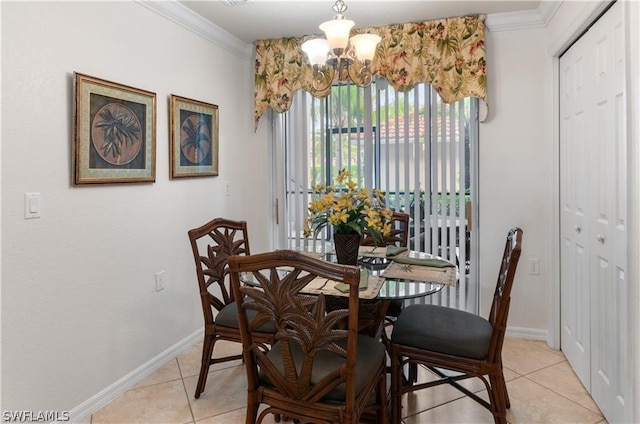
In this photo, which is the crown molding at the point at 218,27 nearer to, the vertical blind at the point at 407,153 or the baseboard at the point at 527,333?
the vertical blind at the point at 407,153

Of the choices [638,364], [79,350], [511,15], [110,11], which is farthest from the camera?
[511,15]

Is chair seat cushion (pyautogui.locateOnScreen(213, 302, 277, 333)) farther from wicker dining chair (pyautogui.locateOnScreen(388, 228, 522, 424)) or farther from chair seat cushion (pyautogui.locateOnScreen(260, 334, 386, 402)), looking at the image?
wicker dining chair (pyautogui.locateOnScreen(388, 228, 522, 424))

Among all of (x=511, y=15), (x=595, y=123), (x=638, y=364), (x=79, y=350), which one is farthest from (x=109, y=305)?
(x=511, y=15)

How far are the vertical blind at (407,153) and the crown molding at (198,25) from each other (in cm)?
70

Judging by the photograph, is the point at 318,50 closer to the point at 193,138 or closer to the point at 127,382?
the point at 193,138

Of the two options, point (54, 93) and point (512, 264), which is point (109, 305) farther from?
point (512, 264)

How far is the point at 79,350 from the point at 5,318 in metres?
0.48

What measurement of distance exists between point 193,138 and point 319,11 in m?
1.34

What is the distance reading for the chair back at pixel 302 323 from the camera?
1.45 metres

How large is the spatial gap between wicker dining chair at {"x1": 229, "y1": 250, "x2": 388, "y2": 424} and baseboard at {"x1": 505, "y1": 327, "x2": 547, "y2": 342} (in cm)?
208

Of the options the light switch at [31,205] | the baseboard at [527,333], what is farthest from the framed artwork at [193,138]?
the baseboard at [527,333]

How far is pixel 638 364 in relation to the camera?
170cm

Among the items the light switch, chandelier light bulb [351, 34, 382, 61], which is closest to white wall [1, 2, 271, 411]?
the light switch

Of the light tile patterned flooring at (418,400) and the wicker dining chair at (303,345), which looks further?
the light tile patterned flooring at (418,400)
